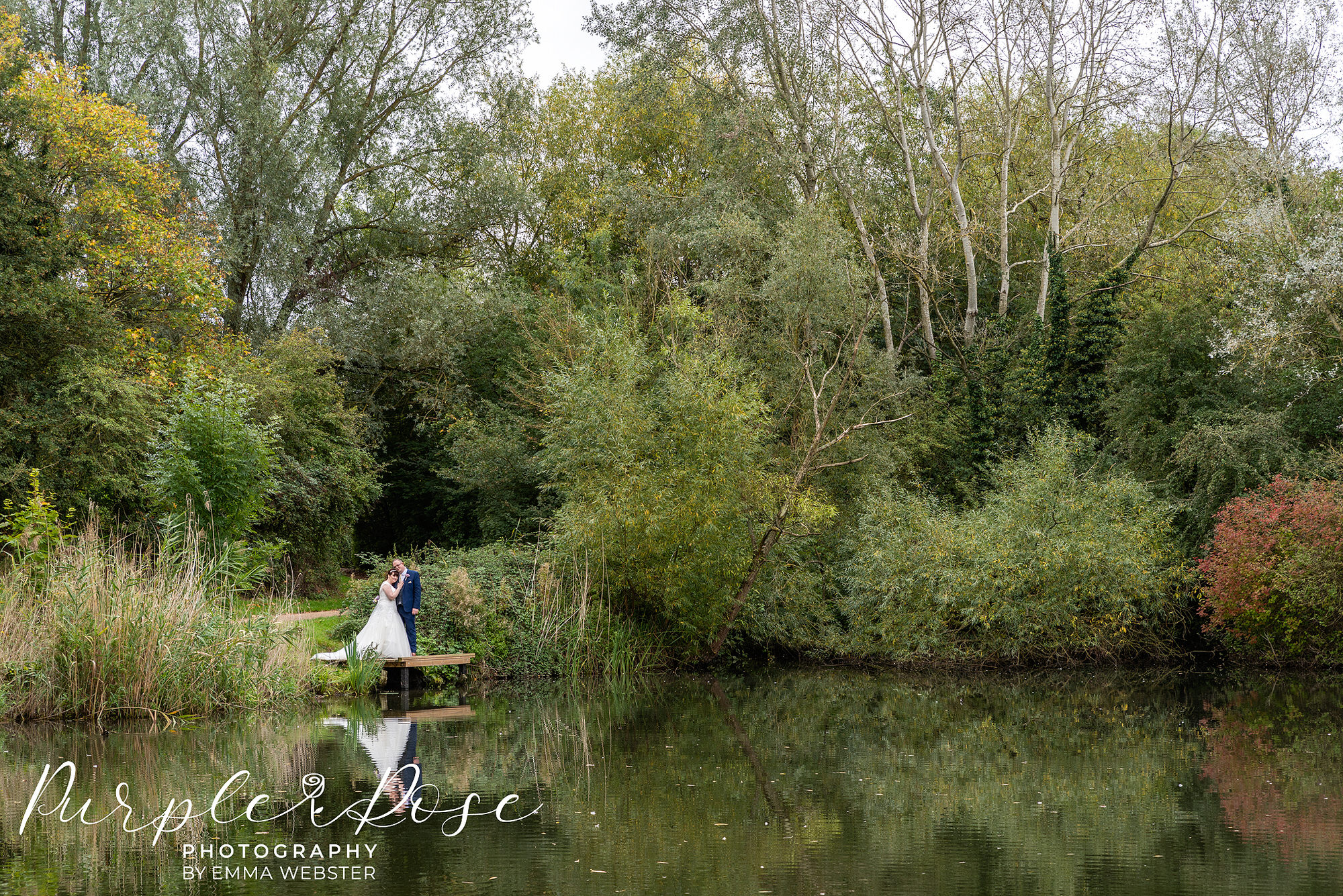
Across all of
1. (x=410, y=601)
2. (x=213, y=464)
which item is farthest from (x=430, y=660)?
(x=213, y=464)

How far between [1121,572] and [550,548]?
907cm

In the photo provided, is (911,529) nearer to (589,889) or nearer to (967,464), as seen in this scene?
(967,464)

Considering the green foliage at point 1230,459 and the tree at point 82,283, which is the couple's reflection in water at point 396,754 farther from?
the green foliage at point 1230,459

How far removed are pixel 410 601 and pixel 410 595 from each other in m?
0.07

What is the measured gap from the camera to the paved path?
14.2m

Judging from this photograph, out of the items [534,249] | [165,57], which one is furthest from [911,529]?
[165,57]

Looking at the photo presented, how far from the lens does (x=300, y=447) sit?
24797 mm

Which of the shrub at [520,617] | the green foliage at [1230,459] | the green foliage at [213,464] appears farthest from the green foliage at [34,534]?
the green foliage at [1230,459]

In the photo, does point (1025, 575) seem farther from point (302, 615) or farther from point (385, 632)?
point (302, 615)

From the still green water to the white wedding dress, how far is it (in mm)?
1347

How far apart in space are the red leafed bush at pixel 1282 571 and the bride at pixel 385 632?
1241 centimetres

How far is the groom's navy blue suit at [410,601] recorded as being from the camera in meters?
16.2

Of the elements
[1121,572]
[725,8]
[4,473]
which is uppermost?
[725,8]

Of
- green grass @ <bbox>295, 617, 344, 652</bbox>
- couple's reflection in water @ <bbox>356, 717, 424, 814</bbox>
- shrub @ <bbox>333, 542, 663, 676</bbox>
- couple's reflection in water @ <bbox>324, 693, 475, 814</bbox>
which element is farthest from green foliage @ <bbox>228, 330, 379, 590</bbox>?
couple's reflection in water @ <bbox>356, 717, 424, 814</bbox>
